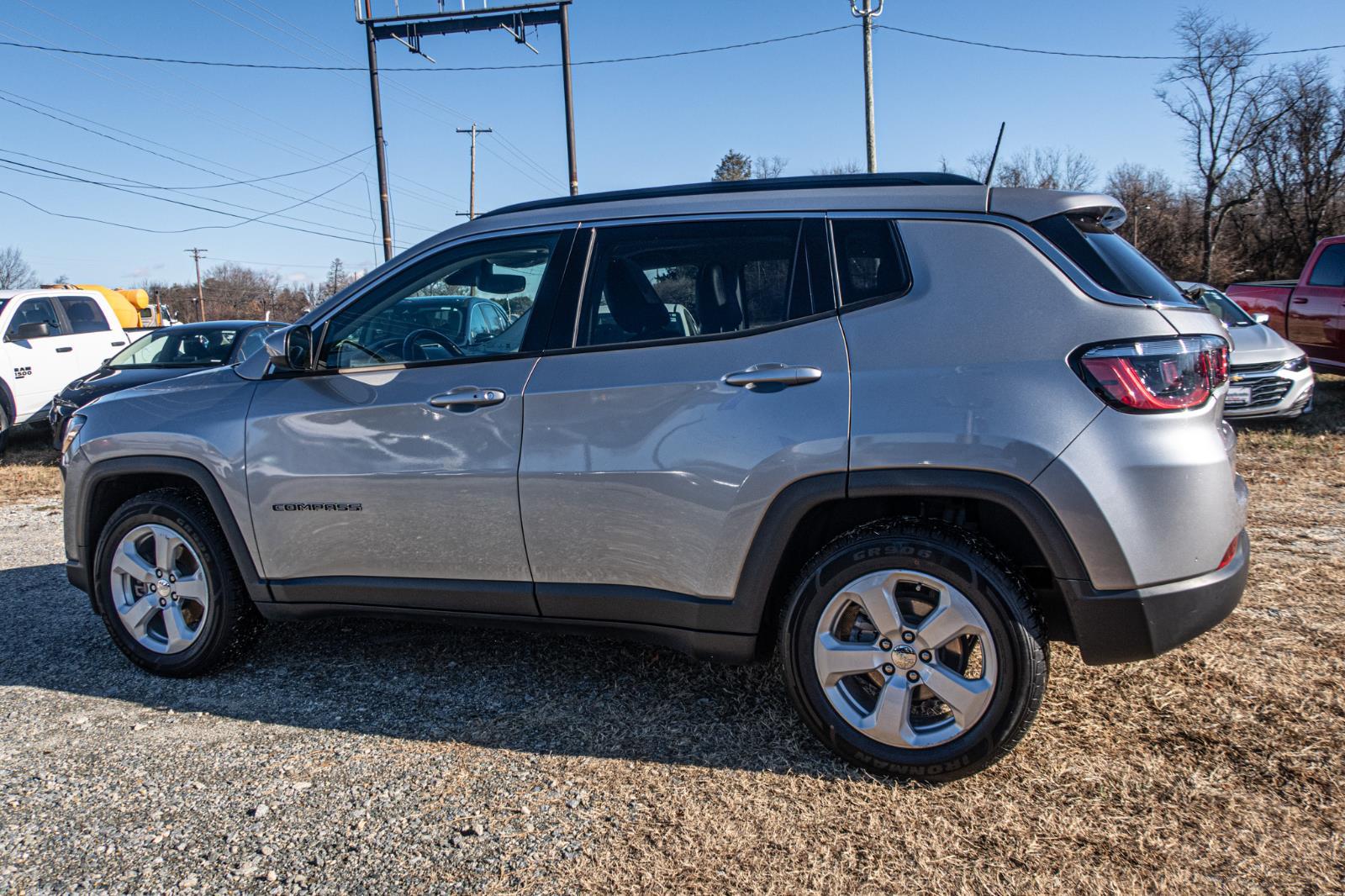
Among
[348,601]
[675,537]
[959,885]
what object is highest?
[675,537]

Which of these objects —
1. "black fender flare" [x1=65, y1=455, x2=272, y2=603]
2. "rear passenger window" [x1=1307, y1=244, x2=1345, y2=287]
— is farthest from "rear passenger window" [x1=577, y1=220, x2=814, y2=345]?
"rear passenger window" [x1=1307, y1=244, x2=1345, y2=287]

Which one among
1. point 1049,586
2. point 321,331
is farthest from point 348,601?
Result: point 1049,586

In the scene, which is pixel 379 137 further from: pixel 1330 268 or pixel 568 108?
pixel 1330 268

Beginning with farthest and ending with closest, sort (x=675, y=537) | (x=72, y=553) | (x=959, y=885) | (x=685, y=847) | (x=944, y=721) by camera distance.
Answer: (x=72, y=553)
(x=675, y=537)
(x=944, y=721)
(x=685, y=847)
(x=959, y=885)

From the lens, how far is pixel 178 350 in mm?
10352

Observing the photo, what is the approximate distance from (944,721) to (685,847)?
0.91 metres

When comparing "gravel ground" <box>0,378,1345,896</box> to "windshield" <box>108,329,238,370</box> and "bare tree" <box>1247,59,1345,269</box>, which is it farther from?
"bare tree" <box>1247,59,1345,269</box>

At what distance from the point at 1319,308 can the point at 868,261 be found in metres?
10.4

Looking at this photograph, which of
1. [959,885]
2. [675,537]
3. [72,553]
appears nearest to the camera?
[959,885]

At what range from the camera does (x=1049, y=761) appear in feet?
9.86

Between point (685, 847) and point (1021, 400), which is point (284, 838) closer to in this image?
point (685, 847)

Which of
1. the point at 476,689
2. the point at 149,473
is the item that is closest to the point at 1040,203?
the point at 476,689

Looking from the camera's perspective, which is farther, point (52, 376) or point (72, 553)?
point (52, 376)

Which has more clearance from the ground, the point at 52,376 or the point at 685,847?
the point at 52,376
